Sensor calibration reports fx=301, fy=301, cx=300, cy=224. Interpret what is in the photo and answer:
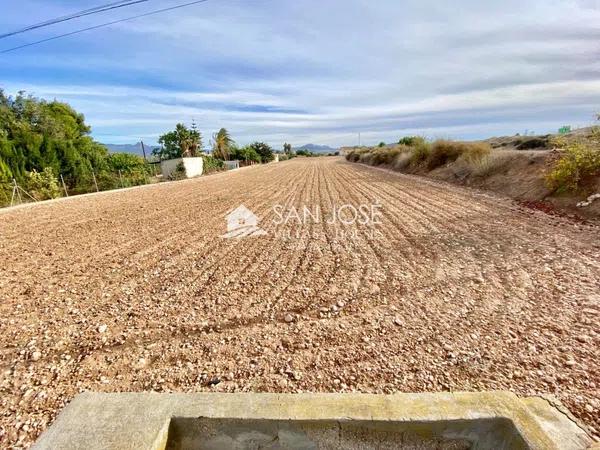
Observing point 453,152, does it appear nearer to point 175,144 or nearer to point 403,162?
point 403,162

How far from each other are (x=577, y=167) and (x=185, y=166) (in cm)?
2559

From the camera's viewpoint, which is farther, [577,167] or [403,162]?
[403,162]

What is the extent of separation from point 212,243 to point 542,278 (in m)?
5.25

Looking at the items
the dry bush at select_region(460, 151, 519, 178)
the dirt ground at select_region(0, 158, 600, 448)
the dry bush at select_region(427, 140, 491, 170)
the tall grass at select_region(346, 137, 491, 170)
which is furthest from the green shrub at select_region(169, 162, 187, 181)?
the dry bush at select_region(460, 151, 519, 178)

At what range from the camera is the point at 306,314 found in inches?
128

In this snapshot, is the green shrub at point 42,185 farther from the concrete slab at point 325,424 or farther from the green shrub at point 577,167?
the green shrub at point 577,167

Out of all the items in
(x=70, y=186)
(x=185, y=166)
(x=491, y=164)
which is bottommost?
(x=491, y=164)

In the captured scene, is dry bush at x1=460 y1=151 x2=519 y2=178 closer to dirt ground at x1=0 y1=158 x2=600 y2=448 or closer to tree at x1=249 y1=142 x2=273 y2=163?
dirt ground at x1=0 y1=158 x2=600 y2=448

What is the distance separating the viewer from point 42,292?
13.2 ft

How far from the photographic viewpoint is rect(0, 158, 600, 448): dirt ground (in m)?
2.32

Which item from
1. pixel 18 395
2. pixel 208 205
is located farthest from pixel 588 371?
pixel 208 205

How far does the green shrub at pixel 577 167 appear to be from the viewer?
7.74 meters

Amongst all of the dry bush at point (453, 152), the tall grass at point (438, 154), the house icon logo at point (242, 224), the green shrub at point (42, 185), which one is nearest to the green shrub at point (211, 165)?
the green shrub at point (42, 185)

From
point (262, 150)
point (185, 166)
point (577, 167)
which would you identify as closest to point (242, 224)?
point (577, 167)
